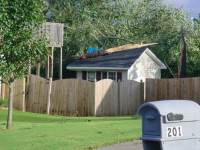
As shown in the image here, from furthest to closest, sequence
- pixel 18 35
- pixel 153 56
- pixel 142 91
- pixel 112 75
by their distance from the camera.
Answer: pixel 153 56
pixel 112 75
pixel 142 91
pixel 18 35

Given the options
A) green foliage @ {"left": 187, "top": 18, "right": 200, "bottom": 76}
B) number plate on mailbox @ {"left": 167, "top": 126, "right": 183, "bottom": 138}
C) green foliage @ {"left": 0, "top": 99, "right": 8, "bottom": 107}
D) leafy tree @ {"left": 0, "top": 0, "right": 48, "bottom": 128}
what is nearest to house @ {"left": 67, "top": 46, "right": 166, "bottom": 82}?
green foliage @ {"left": 187, "top": 18, "right": 200, "bottom": 76}

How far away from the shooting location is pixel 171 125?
263 inches

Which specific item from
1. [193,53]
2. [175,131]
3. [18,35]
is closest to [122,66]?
[193,53]

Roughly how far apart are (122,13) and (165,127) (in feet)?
142

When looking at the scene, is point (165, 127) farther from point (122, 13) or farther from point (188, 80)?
point (122, 13)

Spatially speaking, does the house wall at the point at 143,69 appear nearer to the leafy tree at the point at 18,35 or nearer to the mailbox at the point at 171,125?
the leafy tree at the point at 18,35

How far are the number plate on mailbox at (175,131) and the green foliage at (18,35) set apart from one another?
12171 millimetres

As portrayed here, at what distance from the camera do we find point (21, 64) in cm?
1912

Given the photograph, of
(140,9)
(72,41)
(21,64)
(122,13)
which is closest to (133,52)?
(72,41)

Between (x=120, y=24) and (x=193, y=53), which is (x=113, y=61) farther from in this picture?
→ (x=120, y=24)

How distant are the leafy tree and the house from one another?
66.2 feet

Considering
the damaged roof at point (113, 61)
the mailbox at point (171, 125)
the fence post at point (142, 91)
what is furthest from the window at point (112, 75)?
the mailbox at point (171, 125)

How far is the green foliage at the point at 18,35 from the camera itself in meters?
18.4

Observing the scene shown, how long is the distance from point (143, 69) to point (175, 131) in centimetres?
3499
